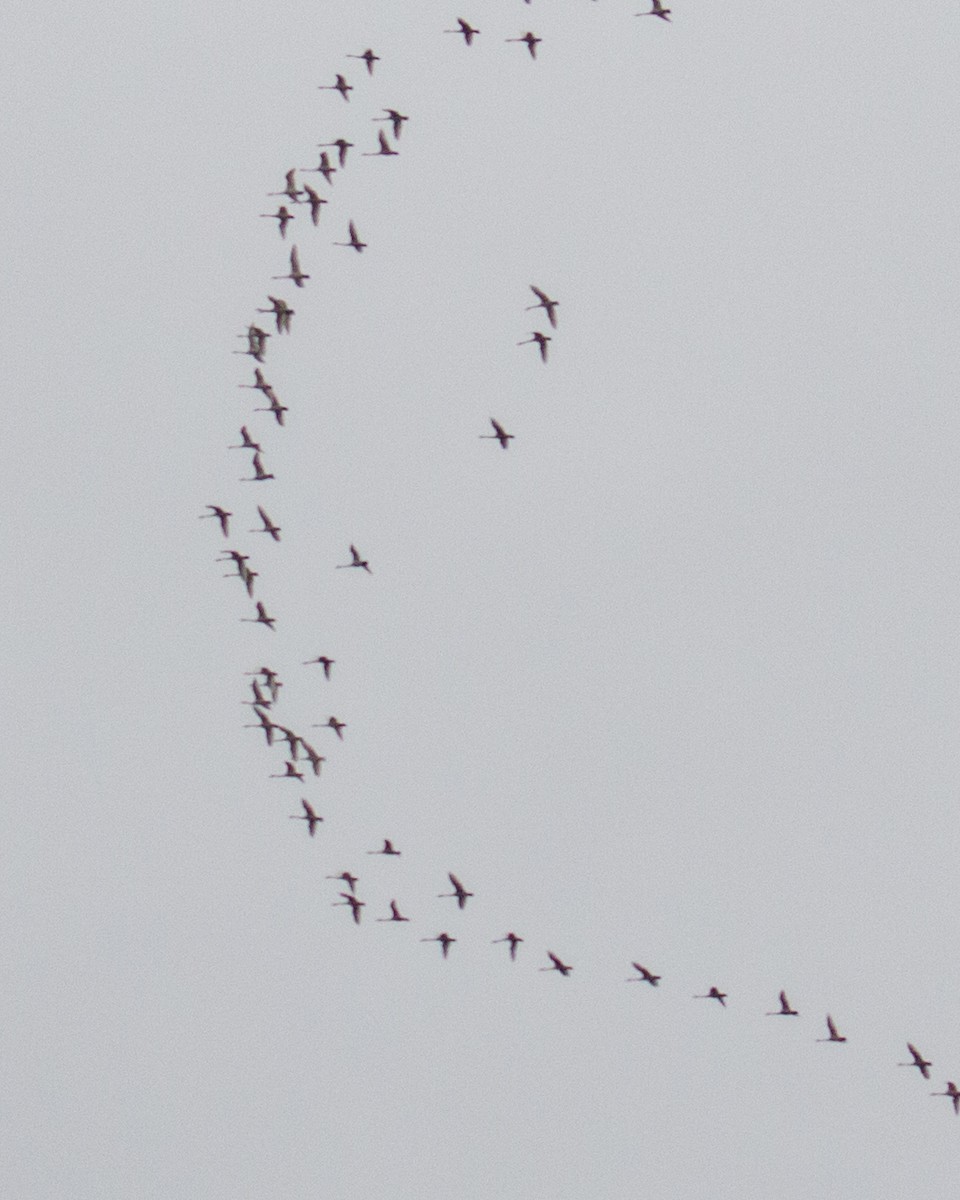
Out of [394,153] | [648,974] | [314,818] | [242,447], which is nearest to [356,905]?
[314,818]

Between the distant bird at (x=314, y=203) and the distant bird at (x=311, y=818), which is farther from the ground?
the distant bird at (x=314, y=203)

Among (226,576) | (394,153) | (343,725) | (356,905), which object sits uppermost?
(394,153)

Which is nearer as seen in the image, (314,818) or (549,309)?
(549,309)

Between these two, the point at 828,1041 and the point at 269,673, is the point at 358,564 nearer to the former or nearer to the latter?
the point at 269,673

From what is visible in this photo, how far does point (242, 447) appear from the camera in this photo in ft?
253

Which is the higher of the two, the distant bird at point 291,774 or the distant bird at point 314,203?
the distant bird at point 314,203

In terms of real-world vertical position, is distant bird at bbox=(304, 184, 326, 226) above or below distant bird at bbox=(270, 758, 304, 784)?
above

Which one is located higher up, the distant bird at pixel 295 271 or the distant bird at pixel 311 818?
the distant bird at pixel 295 271

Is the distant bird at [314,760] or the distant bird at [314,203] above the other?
the distant bird at [314,203]

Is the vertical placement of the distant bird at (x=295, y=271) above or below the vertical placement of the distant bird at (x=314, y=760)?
above

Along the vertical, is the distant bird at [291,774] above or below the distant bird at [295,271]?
below

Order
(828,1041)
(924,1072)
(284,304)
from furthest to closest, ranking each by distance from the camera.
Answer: (828,1041)
(924,1072)
(284,304)

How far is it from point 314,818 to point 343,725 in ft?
10.5

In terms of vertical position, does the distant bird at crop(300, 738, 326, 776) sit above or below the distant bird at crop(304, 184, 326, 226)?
below
